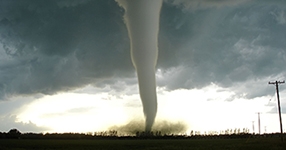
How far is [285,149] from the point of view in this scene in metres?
54.2

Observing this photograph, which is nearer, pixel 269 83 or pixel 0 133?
pixel 269 83

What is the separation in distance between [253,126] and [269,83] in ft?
322

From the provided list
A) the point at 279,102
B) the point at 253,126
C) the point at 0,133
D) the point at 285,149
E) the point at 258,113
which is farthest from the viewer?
the point at 0,133

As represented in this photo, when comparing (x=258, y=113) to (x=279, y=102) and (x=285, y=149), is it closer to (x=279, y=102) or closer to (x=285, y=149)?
(x=279, y=102)

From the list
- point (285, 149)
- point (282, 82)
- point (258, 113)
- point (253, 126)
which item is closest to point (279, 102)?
point (282, 82)

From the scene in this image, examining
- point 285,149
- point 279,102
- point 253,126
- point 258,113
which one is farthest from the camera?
point 253,126

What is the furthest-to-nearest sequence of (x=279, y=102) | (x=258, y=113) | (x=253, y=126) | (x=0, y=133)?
(x=0, y=133) < (x=253, y=126) < (x=258, y=113) < (x=279, y=102)

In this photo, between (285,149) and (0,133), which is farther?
(0,133)

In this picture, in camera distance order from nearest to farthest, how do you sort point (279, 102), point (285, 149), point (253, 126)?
point (285, 149) → point (279, 102) → point (253, 126)

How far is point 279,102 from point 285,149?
18.8 m

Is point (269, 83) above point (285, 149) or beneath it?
above

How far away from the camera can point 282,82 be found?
7156 cm

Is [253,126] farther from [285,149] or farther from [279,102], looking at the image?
[285,149]

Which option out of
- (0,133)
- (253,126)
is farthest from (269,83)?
(0,133)
